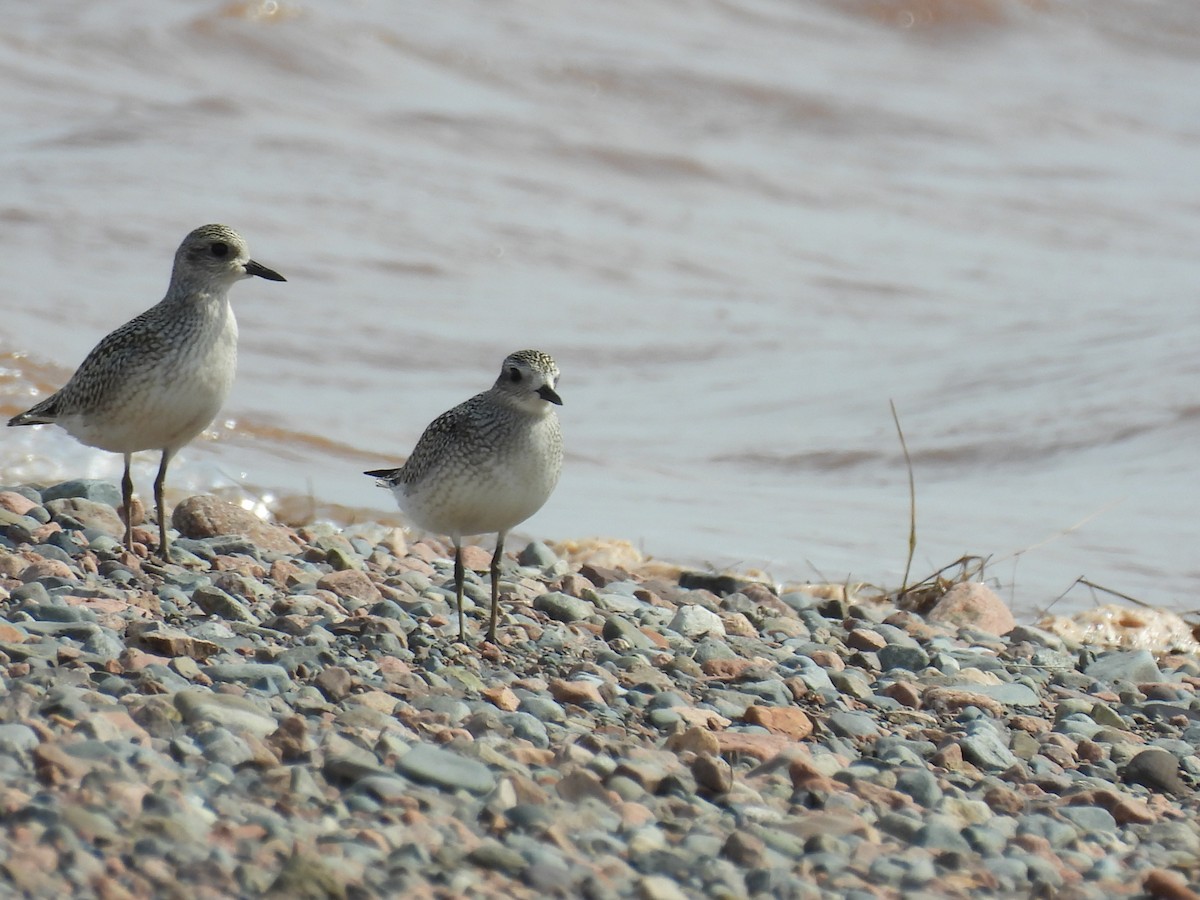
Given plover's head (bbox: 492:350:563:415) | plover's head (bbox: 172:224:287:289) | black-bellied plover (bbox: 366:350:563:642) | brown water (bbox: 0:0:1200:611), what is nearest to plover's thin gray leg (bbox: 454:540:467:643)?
black-bellied plover (bbox: 366:350:563:642)

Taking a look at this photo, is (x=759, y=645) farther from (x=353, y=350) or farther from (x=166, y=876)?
(x=353, y=350)

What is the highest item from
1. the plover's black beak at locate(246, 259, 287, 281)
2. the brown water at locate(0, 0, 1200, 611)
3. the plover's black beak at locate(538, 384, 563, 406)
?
the plover's black beak at locate(246, 259, 287, 281)

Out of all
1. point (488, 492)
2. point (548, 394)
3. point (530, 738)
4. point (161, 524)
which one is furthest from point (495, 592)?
point (161, 524)

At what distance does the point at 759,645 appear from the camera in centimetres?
551

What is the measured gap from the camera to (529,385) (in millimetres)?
5172

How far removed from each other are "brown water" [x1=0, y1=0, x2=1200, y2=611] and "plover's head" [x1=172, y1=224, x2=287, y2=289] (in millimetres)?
1988

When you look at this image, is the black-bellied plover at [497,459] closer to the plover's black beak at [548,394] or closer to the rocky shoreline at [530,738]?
the plover's black beak at [548,394]

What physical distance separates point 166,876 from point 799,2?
2024 cm

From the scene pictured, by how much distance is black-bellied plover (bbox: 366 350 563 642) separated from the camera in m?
5.11

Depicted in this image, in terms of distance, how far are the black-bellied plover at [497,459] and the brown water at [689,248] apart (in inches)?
102

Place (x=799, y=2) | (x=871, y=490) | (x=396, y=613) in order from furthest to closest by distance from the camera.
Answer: (x=799, y=2)
(x=871, y=490)
(x=396, y=613)

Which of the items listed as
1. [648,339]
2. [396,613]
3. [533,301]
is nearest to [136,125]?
[533,301]

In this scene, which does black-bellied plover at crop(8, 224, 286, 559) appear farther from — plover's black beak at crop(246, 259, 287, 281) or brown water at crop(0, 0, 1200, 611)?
brown water at crop(0, 0, 1200, 611)

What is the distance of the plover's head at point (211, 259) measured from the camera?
5996 millimetres
